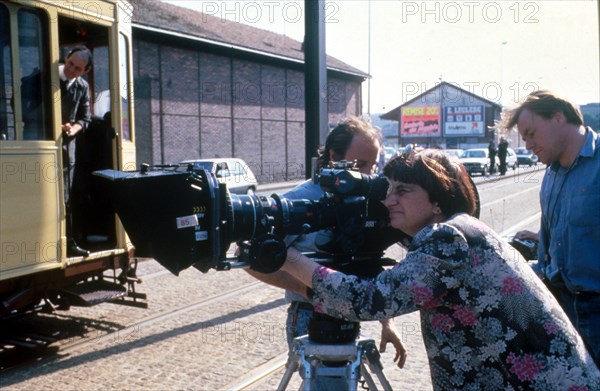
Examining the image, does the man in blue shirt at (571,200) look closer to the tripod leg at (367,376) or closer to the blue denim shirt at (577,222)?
the blue denim shirt at (577,222)

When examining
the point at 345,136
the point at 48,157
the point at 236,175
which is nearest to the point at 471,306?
the point at 345,136

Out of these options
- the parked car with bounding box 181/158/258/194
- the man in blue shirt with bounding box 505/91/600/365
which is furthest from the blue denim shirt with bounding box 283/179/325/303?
the parked car with bounding box 181/158/258/194

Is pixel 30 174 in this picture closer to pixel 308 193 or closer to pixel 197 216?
pixel 308 193

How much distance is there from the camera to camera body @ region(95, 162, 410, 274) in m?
1.90

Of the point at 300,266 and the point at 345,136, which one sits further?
the point at 345,136

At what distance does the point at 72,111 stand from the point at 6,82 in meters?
1.02

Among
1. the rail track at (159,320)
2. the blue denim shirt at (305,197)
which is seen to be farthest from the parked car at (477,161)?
the blue denim shirt at (305,197)

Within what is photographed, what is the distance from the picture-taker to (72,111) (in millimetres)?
6160

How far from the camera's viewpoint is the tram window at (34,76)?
17.4 feet

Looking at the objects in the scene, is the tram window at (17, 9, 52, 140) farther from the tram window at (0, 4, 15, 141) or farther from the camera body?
the camera body

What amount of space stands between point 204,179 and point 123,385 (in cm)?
313

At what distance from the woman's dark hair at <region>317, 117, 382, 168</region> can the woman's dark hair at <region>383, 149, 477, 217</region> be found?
91 cm

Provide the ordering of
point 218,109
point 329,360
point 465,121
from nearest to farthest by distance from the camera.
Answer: point 329,360 → point 218,109 → point 465,121

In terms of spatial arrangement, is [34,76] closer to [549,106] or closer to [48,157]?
[48,157]
